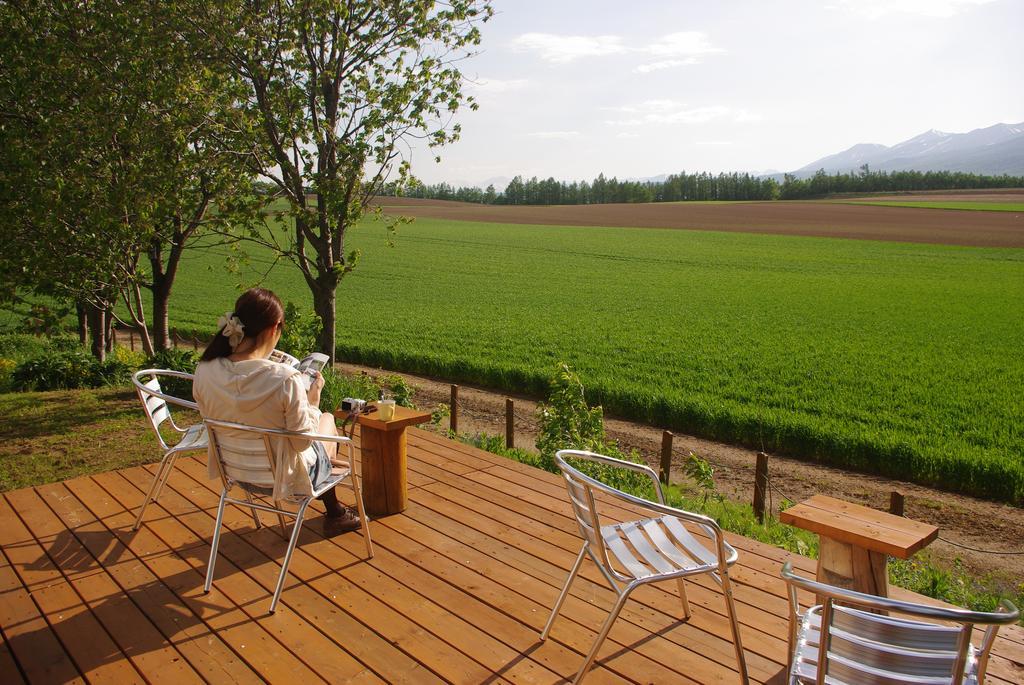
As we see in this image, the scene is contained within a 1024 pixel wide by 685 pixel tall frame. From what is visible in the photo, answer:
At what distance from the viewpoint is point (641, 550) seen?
2.72 m

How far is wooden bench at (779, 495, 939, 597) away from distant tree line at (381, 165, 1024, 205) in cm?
8034

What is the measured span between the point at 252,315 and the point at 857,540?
2523 mm

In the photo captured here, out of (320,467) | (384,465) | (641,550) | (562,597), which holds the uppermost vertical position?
(320,467)

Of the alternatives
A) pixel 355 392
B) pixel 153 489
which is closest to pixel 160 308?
pixel 355 392

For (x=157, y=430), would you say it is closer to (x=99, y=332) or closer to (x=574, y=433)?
(x=574, y=433)

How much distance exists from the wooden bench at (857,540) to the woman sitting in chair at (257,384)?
2023 mm

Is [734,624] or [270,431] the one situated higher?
[270,431]

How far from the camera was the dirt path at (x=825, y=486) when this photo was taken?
6.37 metres

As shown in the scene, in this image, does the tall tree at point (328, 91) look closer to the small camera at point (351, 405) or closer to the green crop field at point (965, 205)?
the small camera at point (351, 405)

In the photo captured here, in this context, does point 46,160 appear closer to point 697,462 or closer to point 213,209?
point 213,209

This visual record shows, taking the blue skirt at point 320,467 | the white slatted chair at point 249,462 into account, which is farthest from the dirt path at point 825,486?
the white slatted chair at point 249,462

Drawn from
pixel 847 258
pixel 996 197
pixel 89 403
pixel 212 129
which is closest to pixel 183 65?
pixel 212 129

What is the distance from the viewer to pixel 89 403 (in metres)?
7.53

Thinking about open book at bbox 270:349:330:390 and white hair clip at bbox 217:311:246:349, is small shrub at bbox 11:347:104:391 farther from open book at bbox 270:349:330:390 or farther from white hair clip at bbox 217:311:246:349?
white hair clip at bbox 217:311:246:349
